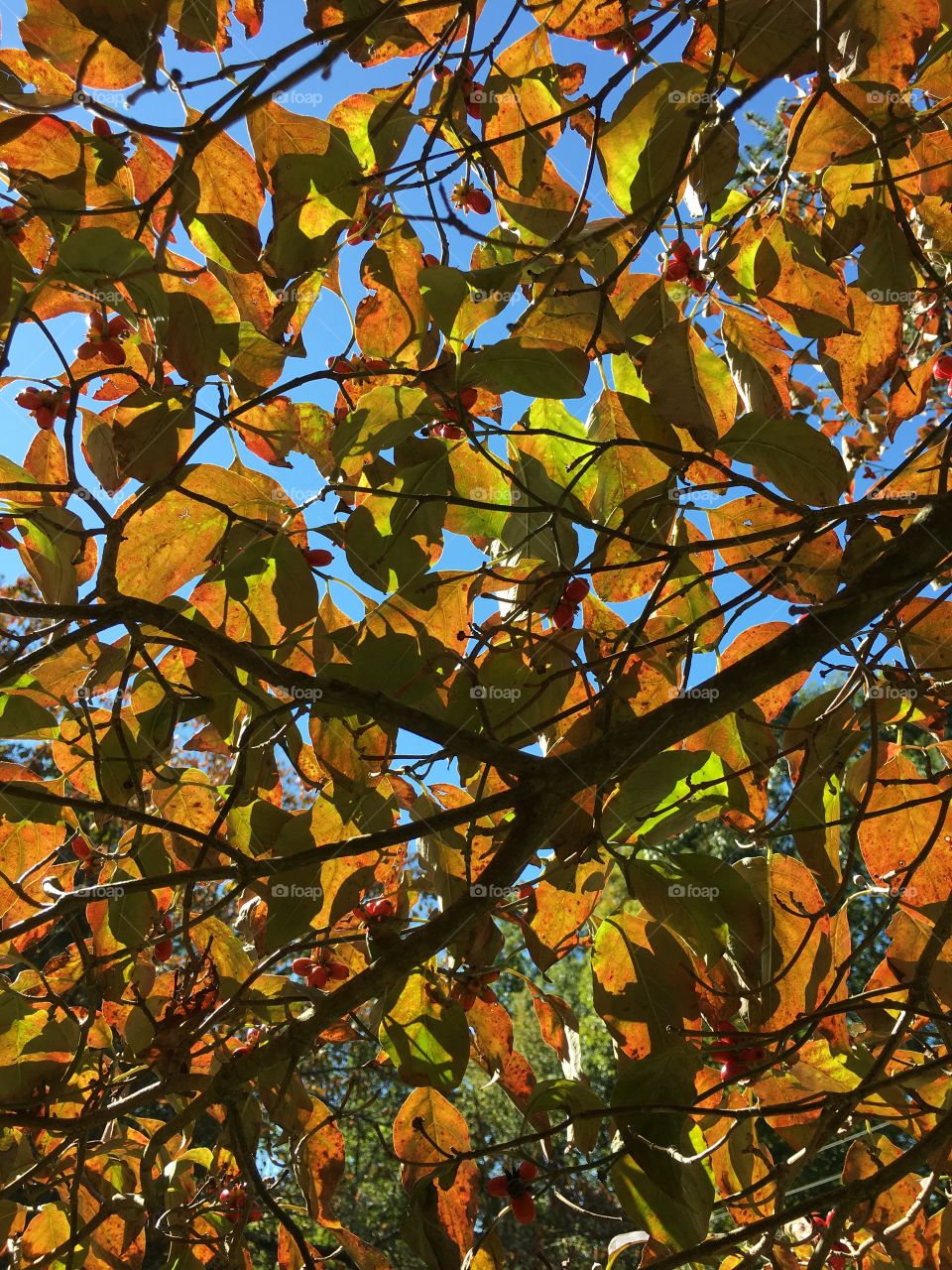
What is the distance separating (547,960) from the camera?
3.71 ft

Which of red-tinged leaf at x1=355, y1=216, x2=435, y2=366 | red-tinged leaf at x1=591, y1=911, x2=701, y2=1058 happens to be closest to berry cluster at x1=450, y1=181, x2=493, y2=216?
red-tinged leaf at x1=355, y1=216, x2=435, y2=366

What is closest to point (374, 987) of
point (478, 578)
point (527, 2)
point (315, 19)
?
point (478, 578)

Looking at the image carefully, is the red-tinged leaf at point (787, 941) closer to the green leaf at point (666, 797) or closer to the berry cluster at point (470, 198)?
the green leaf at point (666, 797)

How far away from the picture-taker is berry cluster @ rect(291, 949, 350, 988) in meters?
1.39

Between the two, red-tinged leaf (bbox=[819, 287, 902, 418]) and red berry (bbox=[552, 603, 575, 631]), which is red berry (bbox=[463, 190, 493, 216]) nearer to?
red-tinged leaf (bbox=[819, 287, 902, 418])

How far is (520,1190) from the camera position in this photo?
47.3 inches

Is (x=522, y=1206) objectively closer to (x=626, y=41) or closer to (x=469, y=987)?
(x=469, y=987)

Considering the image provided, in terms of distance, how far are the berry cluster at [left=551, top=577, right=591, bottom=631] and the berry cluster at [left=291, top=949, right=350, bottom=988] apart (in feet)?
2.00

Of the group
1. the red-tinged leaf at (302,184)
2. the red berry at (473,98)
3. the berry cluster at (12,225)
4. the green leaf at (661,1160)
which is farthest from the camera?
the red berry at (473,98)

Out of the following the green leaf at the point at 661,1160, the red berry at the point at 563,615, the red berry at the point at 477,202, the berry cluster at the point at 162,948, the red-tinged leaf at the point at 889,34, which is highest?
the red berry at the point at 477,202

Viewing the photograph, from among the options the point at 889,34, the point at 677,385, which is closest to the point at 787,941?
the point at 677,385

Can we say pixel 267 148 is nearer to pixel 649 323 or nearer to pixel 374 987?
pixel 649 323

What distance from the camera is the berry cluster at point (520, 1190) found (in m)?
1.19

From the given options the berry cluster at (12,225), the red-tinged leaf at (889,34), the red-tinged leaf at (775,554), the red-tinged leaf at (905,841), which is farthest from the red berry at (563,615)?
the berry cluster at (12,225)
